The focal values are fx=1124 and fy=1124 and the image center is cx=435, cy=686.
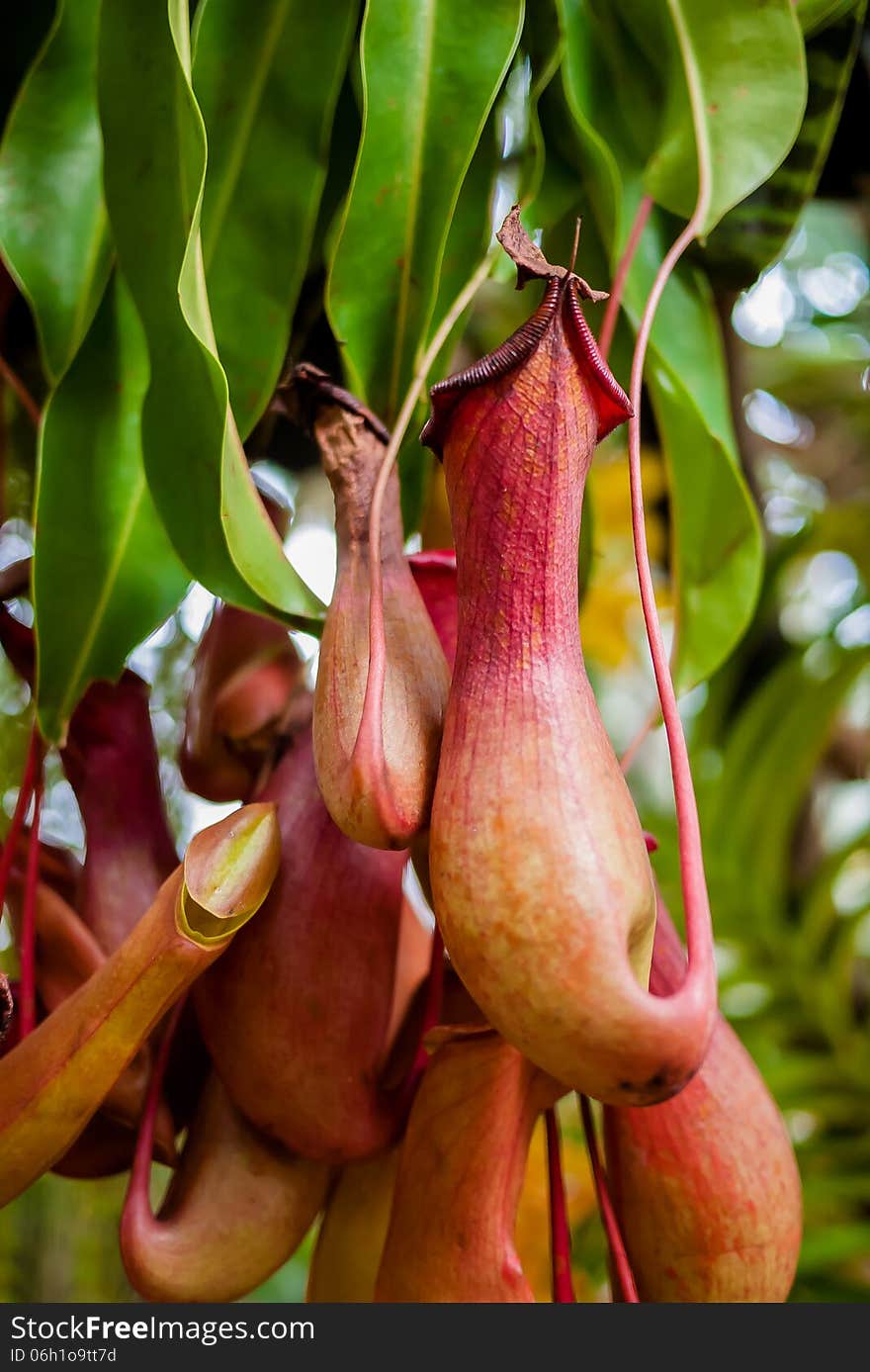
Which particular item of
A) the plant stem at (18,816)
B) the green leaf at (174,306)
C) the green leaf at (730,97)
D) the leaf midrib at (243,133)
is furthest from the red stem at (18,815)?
the green leaf at (730,97)

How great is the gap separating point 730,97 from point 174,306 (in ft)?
0.84

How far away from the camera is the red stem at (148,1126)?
0.44 metres

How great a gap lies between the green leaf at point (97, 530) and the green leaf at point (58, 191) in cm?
2

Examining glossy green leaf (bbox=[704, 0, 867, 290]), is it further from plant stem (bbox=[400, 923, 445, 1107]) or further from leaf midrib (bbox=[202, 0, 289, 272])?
plant stem (bbox=[400, 923, 445, 1107])

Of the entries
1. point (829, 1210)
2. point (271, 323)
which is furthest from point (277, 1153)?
point (829, 1210)

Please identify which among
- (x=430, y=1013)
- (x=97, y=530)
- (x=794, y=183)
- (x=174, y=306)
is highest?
(x=794, y=183)

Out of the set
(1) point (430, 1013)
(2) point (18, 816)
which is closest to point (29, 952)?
(2) point (18, 816)

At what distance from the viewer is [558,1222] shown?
1.41 feet

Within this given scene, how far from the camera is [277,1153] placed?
47cm

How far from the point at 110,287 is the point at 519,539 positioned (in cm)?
31

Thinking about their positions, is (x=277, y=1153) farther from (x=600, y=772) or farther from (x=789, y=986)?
(x=789, y=986)

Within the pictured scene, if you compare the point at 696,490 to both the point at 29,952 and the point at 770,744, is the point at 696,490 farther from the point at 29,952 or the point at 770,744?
the point at 770,744

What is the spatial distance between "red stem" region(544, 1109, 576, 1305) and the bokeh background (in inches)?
17.8

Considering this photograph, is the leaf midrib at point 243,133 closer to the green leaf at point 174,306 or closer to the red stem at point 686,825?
the green leaf at point 174,306
